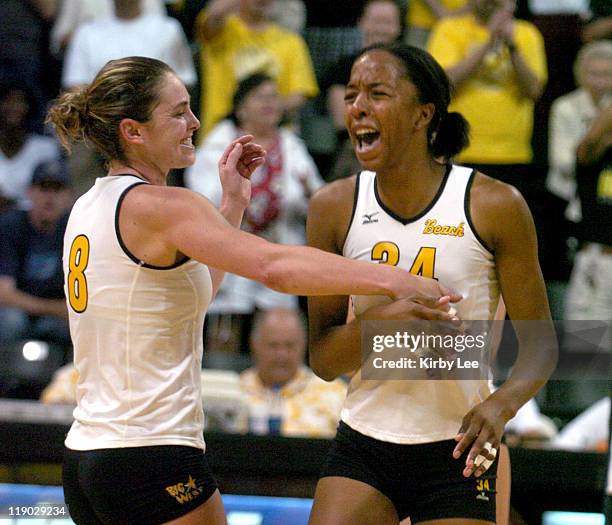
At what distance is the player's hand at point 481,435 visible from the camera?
9.04ft

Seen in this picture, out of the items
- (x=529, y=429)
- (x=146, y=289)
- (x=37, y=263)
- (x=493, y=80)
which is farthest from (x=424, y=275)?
(x=37, y=263)

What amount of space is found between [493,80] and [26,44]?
2.96m

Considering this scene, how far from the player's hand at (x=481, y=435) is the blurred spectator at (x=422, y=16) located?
12.7 feet

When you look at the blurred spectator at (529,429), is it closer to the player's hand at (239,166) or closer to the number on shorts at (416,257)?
the number on shorts at (416,257)

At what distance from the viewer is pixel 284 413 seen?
5.07m

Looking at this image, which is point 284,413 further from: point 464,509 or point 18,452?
point 464,509

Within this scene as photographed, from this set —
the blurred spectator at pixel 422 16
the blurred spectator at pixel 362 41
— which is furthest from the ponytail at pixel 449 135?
the blurred spectator at pixel 422 16

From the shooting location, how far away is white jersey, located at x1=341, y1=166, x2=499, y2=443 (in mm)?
2871

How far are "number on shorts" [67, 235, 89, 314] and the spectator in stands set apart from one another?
3.35 meters

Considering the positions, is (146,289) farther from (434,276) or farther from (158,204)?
(434,276)

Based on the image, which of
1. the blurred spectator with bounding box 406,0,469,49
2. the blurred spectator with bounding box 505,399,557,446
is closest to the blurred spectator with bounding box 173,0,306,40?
the blurred spectator with bounding box 406,0,469,49

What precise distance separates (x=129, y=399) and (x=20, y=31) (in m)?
4.57

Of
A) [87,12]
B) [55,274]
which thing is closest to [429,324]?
[55,274]

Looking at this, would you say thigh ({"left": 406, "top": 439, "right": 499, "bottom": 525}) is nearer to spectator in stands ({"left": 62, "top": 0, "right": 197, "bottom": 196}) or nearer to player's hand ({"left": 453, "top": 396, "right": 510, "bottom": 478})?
player's hand ({"left": 453, "top": 396, "right": 510, "bottom": 478})
